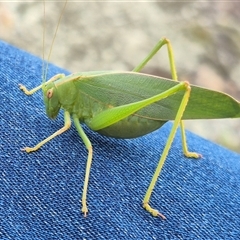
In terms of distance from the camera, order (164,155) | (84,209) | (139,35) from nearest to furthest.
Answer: (84,209) < (164,155) < (139,35)

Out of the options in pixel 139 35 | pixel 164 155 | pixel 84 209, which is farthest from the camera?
pixel 139 35

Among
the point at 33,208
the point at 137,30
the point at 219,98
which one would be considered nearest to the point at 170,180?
the point at 219,98

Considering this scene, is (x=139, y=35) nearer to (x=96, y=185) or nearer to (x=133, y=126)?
(x=133, y=126)

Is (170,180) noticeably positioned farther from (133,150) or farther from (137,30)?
(137,30)

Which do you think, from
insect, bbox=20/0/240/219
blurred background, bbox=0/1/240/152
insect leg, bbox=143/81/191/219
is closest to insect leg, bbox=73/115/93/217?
insect, bbox=20/0/240/219

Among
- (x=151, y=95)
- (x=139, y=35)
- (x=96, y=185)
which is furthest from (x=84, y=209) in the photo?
(x=139, y=35)

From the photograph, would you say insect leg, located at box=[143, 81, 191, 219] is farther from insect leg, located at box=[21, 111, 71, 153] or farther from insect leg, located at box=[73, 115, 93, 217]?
insect leg, located at box=[21, 111, 71, 153]

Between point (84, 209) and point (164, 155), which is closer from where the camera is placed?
point (84, 209)
